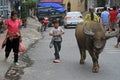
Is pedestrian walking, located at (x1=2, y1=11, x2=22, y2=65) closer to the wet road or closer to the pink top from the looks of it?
the pink top

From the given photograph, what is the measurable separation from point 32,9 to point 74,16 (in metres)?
10.1

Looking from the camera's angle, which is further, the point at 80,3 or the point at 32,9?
the point at 80,3

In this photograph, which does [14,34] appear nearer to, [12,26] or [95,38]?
[12,26]

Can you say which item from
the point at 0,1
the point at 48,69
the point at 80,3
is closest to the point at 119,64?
the point at 48,69

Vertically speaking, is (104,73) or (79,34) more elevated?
(79,34)

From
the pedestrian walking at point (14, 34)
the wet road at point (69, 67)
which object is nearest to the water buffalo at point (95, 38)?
the wet road at point (69, 67)

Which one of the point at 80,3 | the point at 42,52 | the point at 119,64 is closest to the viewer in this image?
the point at 119,64

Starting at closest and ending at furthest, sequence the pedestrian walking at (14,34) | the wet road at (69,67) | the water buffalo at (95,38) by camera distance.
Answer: the wet road at (69,67), the water buffalo at (95,38), the pedestrian walking at (14,34)

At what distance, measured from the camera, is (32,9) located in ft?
145

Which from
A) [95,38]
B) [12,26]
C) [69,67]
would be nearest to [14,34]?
[12,26]

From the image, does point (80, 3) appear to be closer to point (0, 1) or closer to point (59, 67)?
point (0, 1)

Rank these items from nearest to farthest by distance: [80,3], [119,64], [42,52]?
[119,64] < [42,52] < [80,3]

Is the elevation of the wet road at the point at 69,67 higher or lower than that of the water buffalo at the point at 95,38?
lower

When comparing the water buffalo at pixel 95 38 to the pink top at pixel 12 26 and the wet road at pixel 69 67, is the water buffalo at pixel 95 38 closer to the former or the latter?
the wet road at pixel 69 67
